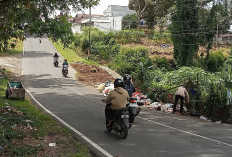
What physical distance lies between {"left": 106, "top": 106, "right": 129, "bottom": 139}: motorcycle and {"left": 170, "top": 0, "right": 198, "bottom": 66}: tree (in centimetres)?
3401

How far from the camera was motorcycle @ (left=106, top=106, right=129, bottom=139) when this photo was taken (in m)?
8.40

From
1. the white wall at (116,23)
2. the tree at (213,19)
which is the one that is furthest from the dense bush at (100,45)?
the white wall at (116,23)

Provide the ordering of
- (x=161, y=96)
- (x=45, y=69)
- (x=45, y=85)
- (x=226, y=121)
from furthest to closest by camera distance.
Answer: (x=45, y=69) < (x=45, y=85) < (x=161, y=96) < (x=226, y=121)

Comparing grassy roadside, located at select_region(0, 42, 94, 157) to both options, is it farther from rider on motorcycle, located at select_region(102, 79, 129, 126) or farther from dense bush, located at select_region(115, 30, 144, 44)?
dense bush, located at select_region(115, 30, 144, 44)

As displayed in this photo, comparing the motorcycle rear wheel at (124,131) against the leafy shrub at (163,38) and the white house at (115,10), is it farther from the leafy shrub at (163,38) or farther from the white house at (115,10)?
the white house at (115,10)

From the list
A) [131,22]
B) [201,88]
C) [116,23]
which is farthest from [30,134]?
[131,22]

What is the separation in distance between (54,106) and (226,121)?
841 centimetres

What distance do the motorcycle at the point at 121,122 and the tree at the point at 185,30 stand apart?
3401 centimetres

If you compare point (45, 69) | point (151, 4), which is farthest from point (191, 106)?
point (151, 4)

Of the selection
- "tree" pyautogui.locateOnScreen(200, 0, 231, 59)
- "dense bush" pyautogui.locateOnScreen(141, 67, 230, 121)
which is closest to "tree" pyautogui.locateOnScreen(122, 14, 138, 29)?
"tree" pyautogui.locateOnScreen(200, 0, 231, 59)

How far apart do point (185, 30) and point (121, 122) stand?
3488cm

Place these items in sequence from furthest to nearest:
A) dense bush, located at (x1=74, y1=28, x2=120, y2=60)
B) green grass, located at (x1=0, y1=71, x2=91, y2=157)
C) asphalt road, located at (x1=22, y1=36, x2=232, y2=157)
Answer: dense bush, located at (x1=74, y1=28, x2=120, y2=60) < asphalt road, located at (x1=22, y1=36, x2=232, y2=157) < green grass, located at (x1=0, y1=71, x2=91, y2=157)

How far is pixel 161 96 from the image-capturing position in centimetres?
1728

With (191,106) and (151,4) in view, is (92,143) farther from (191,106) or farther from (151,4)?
(151,4)
